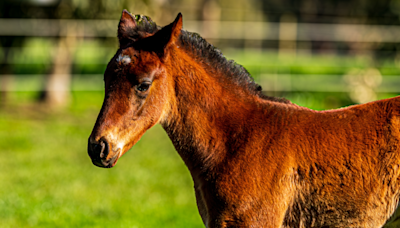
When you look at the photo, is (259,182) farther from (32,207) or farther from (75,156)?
(75,156)

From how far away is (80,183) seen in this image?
23.4ft

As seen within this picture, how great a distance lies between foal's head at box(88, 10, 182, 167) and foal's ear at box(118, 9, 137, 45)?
12 cm

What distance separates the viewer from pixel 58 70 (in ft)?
40.9

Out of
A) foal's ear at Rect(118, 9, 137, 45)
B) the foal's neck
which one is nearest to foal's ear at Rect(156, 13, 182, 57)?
the foal's neck

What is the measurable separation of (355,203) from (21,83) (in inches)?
520

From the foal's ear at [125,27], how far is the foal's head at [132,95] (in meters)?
0.12

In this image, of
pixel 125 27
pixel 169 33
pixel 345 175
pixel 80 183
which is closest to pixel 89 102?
pixel 80 183

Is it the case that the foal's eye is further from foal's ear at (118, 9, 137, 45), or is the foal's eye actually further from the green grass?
the green grass

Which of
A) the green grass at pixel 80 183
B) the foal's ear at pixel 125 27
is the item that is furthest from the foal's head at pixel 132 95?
the green grass at pixel 80 183

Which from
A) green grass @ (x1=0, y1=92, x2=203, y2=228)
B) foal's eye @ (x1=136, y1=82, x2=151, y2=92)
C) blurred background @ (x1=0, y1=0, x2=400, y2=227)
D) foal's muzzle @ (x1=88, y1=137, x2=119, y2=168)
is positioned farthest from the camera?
blurred background @ (x1=0, y1=0, x2=400, y2=227)

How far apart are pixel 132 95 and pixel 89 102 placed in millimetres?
10918

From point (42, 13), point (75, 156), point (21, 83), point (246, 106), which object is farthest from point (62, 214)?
point (21, 83)

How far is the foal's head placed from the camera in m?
2.70

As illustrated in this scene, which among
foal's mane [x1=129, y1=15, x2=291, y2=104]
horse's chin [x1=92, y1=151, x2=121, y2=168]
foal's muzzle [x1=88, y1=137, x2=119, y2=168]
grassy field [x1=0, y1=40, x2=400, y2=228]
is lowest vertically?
grassy field [x1=0, y1=40, x2=400, y2=228]
